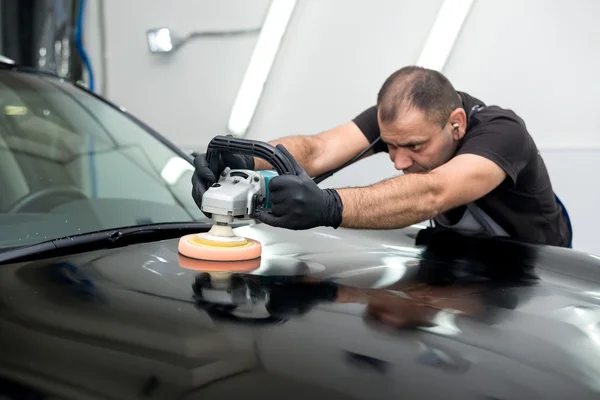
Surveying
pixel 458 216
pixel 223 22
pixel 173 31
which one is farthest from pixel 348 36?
pixel 458 216

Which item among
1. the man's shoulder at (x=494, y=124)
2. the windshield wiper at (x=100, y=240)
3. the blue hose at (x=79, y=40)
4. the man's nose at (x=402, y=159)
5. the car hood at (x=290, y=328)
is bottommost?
the car hood at (x=290, y=328)

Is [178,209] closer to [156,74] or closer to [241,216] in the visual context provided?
[241,216]

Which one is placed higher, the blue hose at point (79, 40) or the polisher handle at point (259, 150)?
the blue hose at point (79, 40)

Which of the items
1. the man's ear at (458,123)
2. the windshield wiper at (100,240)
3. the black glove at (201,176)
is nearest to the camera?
the windshield wiper at (100,240)

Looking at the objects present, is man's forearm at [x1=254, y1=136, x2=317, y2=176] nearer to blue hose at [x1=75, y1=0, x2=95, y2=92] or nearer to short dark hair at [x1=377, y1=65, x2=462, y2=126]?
short dark hair at [x1=377, y1=65, x2=462, y2=126]

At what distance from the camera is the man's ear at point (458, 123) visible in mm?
1887

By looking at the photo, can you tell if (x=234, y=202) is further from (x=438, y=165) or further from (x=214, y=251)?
(x=438, y=165)

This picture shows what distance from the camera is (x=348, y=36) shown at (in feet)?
10.2

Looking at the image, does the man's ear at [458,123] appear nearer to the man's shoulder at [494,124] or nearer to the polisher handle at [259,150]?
the man's shoulder at [494,124]

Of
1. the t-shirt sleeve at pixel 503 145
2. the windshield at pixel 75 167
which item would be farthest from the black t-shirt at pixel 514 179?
the windshield at pixel 75 167

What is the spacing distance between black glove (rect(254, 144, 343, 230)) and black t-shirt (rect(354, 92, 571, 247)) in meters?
0.67

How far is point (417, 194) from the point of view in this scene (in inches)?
62.7

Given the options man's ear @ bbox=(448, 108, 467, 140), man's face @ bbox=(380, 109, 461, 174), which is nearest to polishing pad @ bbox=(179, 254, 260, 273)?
man's face @ bbox=(380, 109, 461, 174)

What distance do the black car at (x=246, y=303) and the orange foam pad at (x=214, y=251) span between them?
0.07 ft
